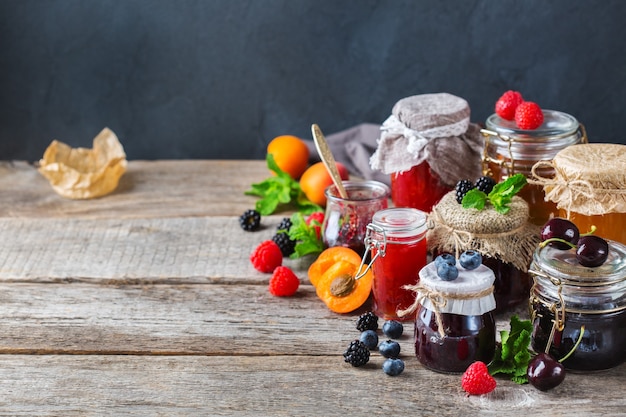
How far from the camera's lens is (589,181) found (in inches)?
56.0

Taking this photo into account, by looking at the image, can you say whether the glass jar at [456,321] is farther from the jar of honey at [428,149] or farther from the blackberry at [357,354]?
the jar of honey at [428,149]

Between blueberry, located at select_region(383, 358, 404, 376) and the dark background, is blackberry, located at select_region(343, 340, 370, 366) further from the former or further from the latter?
the dark background

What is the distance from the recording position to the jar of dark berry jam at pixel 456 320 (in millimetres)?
1329

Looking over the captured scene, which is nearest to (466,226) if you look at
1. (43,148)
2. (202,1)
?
(202,1)

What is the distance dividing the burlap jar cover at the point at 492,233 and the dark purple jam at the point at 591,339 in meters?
0.16

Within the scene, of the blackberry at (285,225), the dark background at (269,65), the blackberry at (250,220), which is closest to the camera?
the blackberry at (285,225)

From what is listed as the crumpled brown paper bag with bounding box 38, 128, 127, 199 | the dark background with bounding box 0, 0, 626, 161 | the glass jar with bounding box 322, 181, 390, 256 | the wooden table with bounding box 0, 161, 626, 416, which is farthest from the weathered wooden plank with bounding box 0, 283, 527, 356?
the dark background with bounding box 0, 0, 626, 161

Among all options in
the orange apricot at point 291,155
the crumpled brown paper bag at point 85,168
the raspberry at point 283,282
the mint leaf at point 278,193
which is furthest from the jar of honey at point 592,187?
the crumpled brown paper bag at point 85,168

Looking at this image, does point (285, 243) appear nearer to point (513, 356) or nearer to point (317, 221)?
point (317, 221)

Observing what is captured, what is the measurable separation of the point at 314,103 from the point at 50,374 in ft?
4.88

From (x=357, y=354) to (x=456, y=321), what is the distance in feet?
0.57

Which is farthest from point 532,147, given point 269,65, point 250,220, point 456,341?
point 269,65

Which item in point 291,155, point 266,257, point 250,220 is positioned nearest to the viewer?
point 266,257

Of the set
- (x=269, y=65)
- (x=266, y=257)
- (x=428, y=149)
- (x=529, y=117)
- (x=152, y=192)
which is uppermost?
(x=529, y=117)
